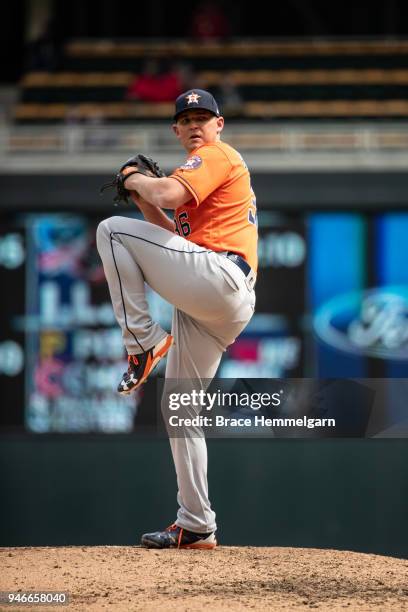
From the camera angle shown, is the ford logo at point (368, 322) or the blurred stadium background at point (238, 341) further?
the ford logo at point (368, 322)

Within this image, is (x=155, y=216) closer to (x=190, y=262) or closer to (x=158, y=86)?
(x=190, y=262)

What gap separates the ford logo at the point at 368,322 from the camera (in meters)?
12.9

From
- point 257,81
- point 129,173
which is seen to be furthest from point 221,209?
point 257,81

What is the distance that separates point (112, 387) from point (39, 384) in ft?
2.50

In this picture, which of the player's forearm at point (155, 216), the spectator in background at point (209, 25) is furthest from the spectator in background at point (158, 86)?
the player's forearm at point (155, 216)

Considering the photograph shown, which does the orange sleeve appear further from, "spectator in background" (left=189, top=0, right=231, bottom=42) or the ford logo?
"spectator in background" (left=189, top=0, right=231, bottom=42)

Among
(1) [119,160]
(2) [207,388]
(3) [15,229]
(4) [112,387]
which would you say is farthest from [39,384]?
(2) [207,388]

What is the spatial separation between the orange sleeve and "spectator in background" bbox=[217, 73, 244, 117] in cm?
878

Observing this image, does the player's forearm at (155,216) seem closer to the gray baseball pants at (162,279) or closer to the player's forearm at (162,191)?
the gray baseball pants at (162,279)

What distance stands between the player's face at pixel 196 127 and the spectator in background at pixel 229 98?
28.1 ft

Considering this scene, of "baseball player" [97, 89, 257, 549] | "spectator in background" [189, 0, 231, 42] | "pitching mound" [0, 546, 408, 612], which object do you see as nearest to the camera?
"pitching mound" [0, 546, 408, 612]

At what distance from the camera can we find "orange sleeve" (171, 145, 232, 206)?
558cm

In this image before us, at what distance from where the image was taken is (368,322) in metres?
13.0

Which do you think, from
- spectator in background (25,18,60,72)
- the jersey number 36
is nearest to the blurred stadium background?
spectator in background (25,18,60,72)
